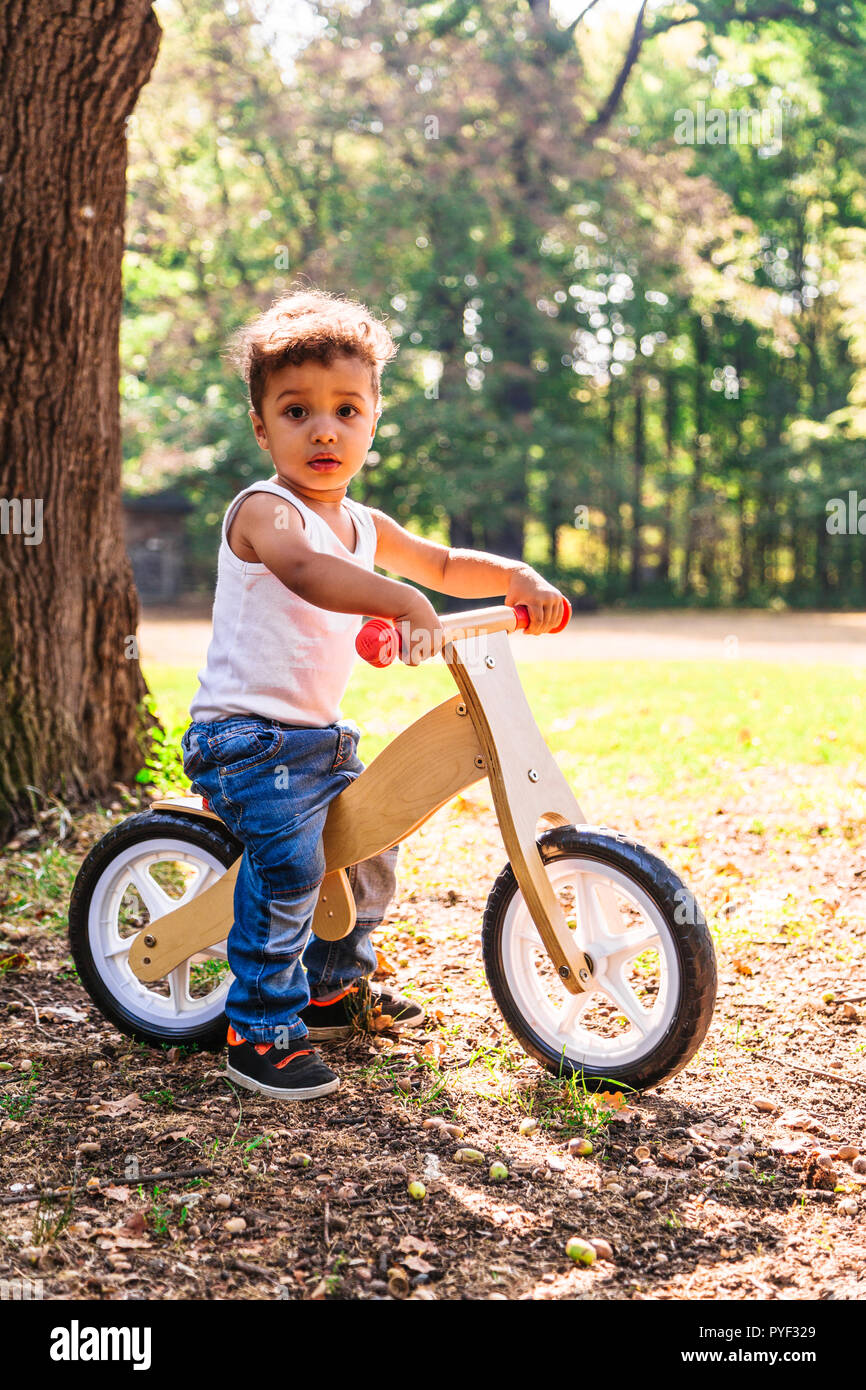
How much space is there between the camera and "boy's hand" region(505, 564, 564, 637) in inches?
106

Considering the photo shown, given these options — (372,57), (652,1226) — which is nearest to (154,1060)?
(652,1226)

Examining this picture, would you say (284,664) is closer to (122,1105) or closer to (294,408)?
(294,408)

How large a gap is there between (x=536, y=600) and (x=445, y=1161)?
1.22 meters

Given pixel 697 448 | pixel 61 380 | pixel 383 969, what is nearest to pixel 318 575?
pixel 383 969

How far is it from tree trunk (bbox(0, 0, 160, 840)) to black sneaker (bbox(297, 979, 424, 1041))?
2140 millimetres

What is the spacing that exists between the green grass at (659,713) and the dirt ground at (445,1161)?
2.48m

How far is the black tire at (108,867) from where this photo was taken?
2988 mm

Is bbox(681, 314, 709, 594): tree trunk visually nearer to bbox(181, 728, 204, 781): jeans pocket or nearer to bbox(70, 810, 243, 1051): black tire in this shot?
bbox(70, 810, 243, 1051): black tire

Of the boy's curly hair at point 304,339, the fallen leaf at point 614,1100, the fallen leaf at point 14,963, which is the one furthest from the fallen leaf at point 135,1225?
the boy's curly hair at point 304,339

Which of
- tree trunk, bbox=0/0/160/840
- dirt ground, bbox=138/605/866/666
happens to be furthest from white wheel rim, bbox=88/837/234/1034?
dirt ground, bbox=138/605/866/666

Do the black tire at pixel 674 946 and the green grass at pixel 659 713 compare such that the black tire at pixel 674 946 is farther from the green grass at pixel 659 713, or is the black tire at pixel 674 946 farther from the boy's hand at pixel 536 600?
the green grass at pixel 659 713

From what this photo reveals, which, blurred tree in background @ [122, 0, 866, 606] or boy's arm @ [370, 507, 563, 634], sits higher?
blurred tree in background @ [122, 0, 866, 606]

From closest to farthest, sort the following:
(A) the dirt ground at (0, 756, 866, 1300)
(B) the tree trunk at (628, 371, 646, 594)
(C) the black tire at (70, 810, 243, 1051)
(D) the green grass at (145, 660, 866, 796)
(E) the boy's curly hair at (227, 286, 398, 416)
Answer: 1. (A) the dirt ground at (0, 756, 866, 1300)
2. (E) the boy's curly hair at (227, 286, 398, 416)
3. (C) the black tire at (70, 810, 243, 1051)
4. (D) the green grass at (145, 660, 866, 796)
5. (B) the tree trunk at (628, 371, 646, 594)

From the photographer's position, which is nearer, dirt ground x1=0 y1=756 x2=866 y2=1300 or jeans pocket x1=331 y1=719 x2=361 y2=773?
dirt ground x1=0 y1=756 x2=866 y2=1300
